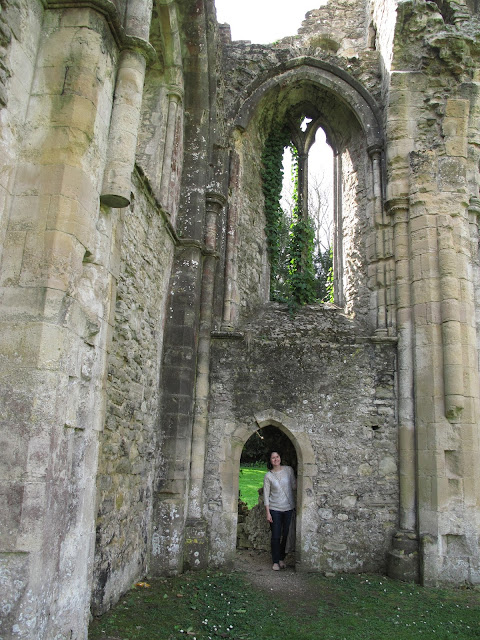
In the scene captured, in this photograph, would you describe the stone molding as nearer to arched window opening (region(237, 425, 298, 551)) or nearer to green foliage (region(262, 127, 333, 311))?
green foliage (region(262, 127, 333, 311))

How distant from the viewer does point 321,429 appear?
718 centimetres

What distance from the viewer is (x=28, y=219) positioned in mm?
3432

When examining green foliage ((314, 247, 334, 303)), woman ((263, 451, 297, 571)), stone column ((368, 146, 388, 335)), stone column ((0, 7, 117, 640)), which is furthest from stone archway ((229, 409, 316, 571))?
stone column ((0, 7, 117, 640))

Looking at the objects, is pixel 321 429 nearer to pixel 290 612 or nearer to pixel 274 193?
pixel 290 612

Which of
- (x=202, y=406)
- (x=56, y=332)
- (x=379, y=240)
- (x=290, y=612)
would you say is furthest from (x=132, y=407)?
(x=379, y=240)

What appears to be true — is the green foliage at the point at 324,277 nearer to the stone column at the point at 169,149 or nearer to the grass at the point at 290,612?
the stone column at the point at 169,149

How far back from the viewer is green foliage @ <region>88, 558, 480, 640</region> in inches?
175

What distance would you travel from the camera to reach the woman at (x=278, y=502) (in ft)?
22.8

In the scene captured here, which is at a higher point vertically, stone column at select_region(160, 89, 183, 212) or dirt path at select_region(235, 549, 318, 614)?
stone column at select_region(160, 89, 183, 212)

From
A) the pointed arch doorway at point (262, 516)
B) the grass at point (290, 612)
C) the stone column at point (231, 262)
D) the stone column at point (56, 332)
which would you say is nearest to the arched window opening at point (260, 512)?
the pointed arch doorway at point (262, 516)

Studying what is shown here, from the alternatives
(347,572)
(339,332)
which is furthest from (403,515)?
(339,332)

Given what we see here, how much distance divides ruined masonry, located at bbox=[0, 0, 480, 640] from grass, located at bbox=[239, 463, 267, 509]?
11.3 feet

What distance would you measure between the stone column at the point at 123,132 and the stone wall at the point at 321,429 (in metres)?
3.75

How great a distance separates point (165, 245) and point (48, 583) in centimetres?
A: 444
